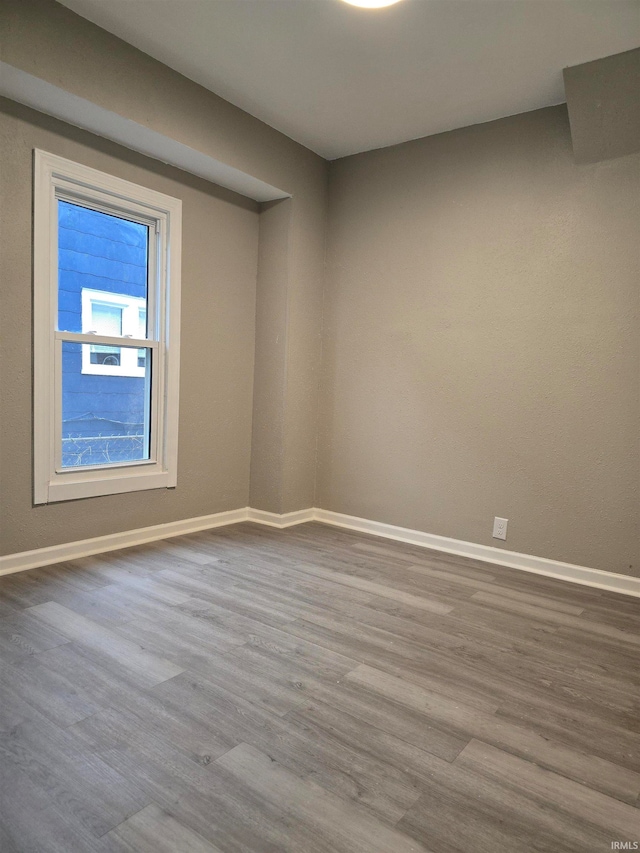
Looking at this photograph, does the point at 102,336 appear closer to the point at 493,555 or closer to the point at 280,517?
the point at 280,517

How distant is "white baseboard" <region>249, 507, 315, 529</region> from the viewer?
401 centimetres

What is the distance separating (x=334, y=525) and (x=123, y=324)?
6.63ft

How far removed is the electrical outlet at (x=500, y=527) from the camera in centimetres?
338

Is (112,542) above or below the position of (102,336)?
below

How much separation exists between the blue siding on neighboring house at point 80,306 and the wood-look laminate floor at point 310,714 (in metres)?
0.74

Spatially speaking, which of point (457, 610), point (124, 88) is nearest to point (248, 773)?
point (457, 610)

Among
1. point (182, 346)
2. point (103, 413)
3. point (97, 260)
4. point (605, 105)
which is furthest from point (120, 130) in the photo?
point (605, 105)

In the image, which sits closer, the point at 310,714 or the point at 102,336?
the point at 310,714

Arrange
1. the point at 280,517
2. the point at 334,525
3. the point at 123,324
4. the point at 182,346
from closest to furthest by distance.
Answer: the point at 123,324 < the point at 182,346 < the point at 280,517 < the point at 334,525

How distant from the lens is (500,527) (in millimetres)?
3396

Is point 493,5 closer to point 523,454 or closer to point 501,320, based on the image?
point 501,320

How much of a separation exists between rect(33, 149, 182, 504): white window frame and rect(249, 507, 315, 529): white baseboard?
768 millimetres

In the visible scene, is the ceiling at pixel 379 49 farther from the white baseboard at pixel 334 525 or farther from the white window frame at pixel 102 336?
the white baseboard at pixel 334 525

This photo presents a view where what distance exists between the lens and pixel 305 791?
54.7 inches
